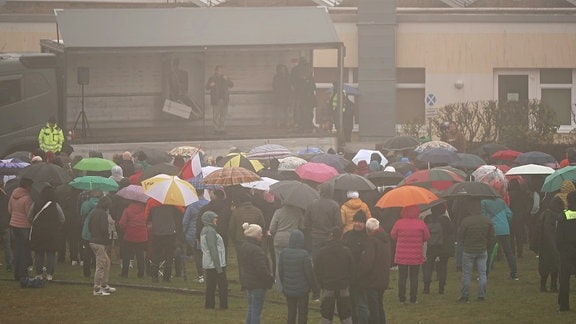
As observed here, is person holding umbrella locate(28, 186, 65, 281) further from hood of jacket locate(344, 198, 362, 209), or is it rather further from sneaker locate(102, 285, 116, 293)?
hood of jacket locate(344, 198, 362, 209)

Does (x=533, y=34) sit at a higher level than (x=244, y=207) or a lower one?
higher

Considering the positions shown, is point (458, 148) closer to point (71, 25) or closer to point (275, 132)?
point (275, 132)

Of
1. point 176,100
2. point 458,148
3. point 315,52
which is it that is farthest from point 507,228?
point 315,52

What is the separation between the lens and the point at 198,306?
2281cm

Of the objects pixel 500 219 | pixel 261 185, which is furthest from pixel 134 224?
pixel 500 219

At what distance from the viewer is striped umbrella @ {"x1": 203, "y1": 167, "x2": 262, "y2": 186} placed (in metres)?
24.4

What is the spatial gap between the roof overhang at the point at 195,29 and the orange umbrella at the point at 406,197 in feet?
61.3

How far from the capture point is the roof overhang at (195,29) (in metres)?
41.2

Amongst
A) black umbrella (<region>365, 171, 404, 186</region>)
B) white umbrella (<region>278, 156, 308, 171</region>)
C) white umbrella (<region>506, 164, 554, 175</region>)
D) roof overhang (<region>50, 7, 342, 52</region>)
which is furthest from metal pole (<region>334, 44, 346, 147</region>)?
black umbrella (<region>365, 171, 404, 186</region>)

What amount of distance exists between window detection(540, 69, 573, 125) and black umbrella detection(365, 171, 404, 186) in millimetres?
25818

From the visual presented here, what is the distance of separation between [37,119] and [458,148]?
39.6 ft

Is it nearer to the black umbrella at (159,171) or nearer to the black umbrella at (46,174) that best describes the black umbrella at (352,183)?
the black umbrella at (159,171)

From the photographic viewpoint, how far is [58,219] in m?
24.2

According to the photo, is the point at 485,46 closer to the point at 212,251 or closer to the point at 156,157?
the point at 156,157
